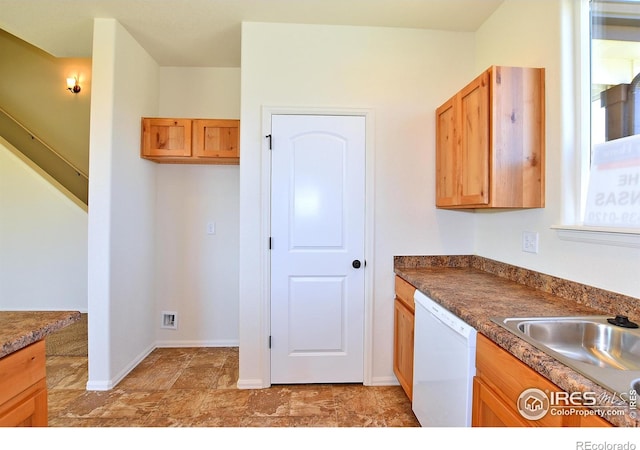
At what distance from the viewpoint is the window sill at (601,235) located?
130cm

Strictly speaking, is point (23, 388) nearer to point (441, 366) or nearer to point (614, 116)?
point (441, 366)

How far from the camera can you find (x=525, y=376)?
1.03 meters

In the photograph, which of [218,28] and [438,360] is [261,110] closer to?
[218,28]

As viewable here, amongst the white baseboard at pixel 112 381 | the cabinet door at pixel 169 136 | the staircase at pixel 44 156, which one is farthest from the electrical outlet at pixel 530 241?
the staircase at pixel 44 156

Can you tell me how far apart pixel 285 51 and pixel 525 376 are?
94.7 inches

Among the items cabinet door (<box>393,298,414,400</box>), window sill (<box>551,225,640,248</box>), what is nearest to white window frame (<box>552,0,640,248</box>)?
window sill (<box>551,225,640,248</box>)

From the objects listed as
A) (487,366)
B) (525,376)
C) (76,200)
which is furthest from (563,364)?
(76,200)

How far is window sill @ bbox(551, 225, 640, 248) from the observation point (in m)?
1.30

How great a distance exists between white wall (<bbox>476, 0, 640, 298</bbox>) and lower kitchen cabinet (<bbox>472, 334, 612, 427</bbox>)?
0.66 m

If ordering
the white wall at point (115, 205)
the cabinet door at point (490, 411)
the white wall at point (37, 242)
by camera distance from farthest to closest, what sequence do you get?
the white wall at point (37, 242), the white wall at point (115, 205), the cabinet door at point (490, 411)

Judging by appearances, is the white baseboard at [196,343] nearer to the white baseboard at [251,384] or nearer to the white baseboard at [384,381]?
the white baseboard at [251,384]

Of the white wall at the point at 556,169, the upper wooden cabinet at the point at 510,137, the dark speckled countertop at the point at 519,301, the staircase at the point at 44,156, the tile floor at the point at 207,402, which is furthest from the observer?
the staircase at the point at 44,156

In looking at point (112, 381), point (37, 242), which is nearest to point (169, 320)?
point (112, 381)

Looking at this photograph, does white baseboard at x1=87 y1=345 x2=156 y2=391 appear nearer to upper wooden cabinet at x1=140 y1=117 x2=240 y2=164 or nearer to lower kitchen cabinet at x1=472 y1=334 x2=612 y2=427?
upper wooden cabinet at x1=140 y1=117 x2=240 y2=164
